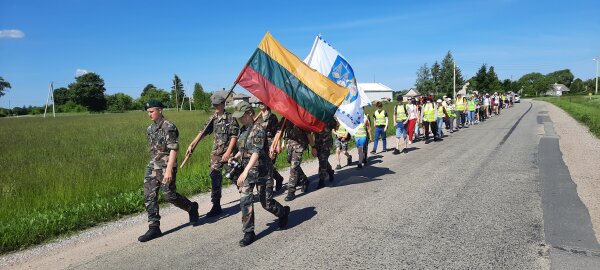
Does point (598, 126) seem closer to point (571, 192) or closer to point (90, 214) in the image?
point (571, 192)

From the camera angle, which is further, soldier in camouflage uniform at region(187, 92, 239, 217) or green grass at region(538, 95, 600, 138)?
green grass at region(538, 95, 600, 138)

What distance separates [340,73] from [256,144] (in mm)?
4399

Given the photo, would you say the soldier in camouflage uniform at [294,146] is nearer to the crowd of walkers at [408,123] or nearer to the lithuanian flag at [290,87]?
the lithuanian flag at [290,87]

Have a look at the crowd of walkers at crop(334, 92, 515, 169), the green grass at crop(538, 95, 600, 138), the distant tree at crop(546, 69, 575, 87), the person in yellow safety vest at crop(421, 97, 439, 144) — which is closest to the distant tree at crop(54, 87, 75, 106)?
the crowd of walkers at crop(334, 92, 515, 169)

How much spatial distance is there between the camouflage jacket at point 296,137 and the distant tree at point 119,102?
349 ft

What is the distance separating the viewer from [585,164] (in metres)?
9.41

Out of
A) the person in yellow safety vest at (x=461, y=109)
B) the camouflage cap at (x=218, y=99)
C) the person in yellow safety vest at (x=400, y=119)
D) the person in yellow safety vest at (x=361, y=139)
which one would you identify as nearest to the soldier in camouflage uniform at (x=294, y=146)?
the camouflage cap at (x=218, y=99)

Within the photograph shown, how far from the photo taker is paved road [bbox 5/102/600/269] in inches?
169

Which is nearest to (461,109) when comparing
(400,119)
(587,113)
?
(400,119)

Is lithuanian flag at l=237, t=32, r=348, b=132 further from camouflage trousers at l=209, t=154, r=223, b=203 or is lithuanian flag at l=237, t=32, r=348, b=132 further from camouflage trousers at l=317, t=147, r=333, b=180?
camouflage trousers at l=209, t=154, r=223, b=203

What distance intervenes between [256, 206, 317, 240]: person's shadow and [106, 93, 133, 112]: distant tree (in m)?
108

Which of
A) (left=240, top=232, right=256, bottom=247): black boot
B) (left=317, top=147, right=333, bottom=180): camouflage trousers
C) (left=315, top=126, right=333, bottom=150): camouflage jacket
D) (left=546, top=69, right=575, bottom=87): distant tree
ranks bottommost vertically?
(left=240, top=232, right=256, bottom=247): black boot

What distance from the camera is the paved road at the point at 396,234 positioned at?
430cm

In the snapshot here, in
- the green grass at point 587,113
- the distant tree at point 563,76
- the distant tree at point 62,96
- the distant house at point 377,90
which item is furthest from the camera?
the distant tree at point 563,76
